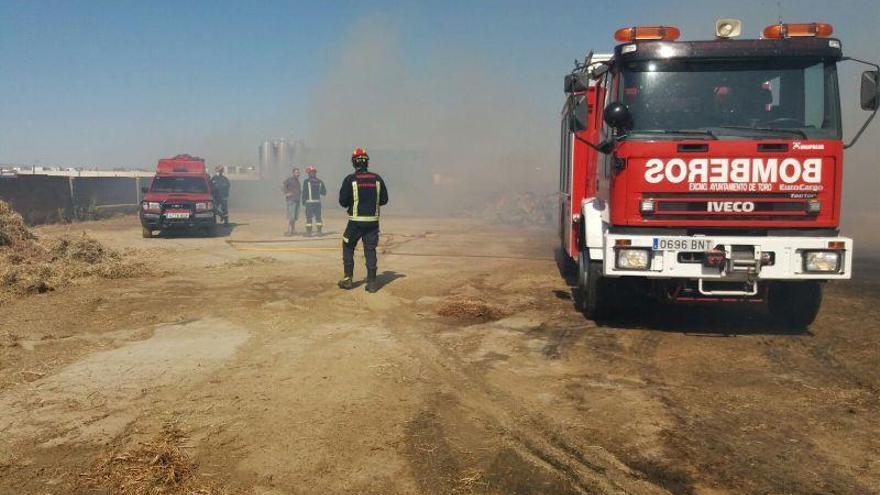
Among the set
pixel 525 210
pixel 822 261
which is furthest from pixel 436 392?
pixel 525 210

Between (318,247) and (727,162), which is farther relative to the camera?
(318,247)

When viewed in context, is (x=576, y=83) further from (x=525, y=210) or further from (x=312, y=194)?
(x=525, y=210)

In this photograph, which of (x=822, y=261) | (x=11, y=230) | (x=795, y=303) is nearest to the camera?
(x=822, y=261)

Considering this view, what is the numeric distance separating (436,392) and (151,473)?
1.99m

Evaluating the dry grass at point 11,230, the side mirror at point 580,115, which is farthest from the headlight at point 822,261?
the dry grass at point 11,230

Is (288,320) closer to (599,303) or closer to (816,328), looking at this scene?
(599,303)

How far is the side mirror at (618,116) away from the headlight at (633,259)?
46.1 inches

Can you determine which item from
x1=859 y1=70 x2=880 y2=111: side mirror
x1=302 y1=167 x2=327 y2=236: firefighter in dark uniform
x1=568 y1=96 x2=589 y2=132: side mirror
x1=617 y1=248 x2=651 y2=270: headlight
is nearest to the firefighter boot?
x1=568 y1=96 x2=589 y2=132: side mirror

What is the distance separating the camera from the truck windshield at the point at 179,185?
52.2ft

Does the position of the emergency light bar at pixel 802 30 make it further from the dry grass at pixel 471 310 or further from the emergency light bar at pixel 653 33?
the dry grass at pixel 471 310

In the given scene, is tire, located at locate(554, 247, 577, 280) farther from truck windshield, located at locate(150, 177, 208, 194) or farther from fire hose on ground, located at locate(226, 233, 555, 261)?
truck windshield, located at locate(150, 177, 208, 194)

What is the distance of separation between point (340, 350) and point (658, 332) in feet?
10.7

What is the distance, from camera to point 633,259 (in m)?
5.57

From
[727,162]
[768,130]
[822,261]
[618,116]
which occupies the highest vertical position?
[618,116]
